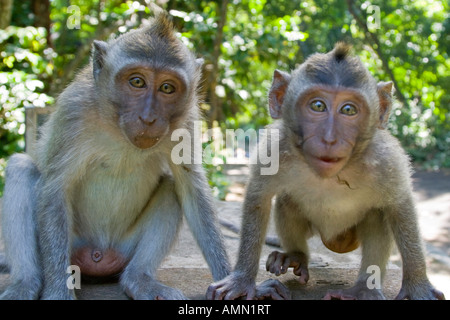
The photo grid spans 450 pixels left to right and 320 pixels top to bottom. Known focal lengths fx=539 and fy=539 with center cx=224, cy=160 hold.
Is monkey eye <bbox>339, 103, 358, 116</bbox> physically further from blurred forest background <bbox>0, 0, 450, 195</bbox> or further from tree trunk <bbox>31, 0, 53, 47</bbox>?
tree trunk <bbox>31, 0, 53, 47</bbox>

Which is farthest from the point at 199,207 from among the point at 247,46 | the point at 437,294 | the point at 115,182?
the point at 247,46

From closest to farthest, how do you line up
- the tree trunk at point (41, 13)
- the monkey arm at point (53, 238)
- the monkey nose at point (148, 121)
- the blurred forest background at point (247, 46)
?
the monkey nose at point (148, 121), the monkey arm at point (53, 238), the blurred forest background at point (247, 46), the tree trunk at point (41, 13)

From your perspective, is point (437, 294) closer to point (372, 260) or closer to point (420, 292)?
point (420, 292)

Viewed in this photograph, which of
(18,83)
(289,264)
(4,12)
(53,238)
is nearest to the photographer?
(53,238)

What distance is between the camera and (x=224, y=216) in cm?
736

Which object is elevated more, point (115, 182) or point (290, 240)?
point (115, 182)

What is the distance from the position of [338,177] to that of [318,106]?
728 millimetres

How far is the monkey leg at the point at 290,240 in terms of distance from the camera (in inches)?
190

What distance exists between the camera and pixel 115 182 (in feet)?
14.9

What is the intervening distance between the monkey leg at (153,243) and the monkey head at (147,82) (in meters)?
0.73

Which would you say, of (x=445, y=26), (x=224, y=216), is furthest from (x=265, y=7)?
(x=445, y=26)

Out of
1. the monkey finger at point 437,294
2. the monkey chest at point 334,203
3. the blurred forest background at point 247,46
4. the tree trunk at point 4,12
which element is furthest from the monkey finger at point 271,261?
the tree trunk at point 4,12

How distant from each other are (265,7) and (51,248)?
8.28m

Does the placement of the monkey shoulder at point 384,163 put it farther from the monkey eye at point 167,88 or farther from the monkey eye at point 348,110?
the monkey eye at point 167,88
